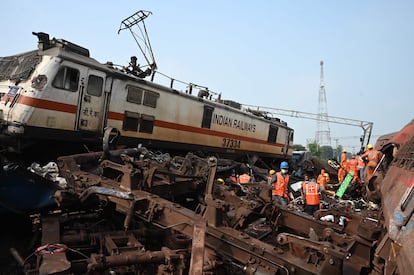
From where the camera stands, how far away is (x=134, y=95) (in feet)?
28.4

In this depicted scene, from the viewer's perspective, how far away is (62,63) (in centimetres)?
702

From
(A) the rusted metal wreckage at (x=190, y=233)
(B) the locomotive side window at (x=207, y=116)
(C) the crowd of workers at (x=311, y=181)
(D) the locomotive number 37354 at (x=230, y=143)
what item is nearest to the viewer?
(A) the rusted metal wreckage at (x=190, y=233)

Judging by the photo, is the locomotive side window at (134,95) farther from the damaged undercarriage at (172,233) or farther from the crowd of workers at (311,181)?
the damaged undercarriage at (172,233)

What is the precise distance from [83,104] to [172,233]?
16.0ft

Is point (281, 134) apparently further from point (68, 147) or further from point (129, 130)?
point (68, 147)

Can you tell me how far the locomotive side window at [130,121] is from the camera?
8465 mm

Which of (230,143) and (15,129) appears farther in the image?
(230,143)

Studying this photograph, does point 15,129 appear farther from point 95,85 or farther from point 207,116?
point 207,116

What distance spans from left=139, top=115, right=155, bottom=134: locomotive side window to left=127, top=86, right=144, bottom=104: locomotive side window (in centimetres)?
50

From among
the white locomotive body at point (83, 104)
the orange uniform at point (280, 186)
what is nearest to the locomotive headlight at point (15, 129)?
the white locomotive body at point (83, 104)

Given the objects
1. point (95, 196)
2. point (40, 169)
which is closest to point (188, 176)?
point (95, 196)

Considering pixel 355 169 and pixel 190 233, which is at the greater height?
pixel 355 169

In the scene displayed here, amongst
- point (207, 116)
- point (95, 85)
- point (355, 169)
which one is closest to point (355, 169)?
point (355, 169)

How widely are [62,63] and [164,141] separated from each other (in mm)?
3752
